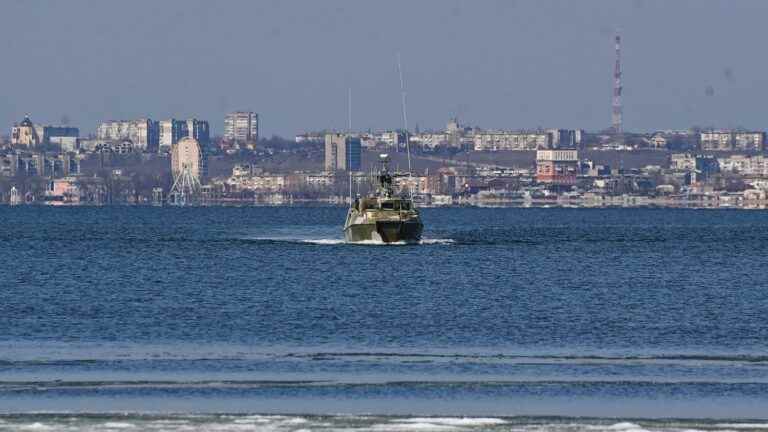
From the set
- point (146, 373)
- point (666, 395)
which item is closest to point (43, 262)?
point (146, 373)

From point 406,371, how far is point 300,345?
22.3ft

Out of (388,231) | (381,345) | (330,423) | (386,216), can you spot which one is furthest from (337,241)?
(330,423)

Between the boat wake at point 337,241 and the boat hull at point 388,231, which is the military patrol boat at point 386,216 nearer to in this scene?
the boat hull at point 388,231

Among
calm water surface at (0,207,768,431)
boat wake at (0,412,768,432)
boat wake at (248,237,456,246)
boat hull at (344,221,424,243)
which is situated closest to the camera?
boat wake at (0,412,768,432)

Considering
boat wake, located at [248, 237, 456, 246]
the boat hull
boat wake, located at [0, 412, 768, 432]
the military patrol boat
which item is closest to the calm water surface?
boat wake, located at [0, 412, 768, 432]

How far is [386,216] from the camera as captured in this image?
11181 centimetres

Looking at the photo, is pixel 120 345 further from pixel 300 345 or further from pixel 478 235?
pixel 478 235

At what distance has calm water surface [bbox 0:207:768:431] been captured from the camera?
35.9 m

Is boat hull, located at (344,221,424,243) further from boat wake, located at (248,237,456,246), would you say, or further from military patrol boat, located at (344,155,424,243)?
boat wake, located at (248,237,456,246)

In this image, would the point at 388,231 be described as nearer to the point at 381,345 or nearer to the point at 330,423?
the point at 381,345

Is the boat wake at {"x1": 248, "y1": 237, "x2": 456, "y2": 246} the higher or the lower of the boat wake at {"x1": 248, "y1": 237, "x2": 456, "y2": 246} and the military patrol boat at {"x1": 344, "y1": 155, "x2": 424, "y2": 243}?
the lower

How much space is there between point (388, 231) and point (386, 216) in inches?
37.4

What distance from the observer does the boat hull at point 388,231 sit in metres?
112

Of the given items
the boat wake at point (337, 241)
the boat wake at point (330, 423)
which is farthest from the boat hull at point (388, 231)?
the boat wake at point (330, 423)
